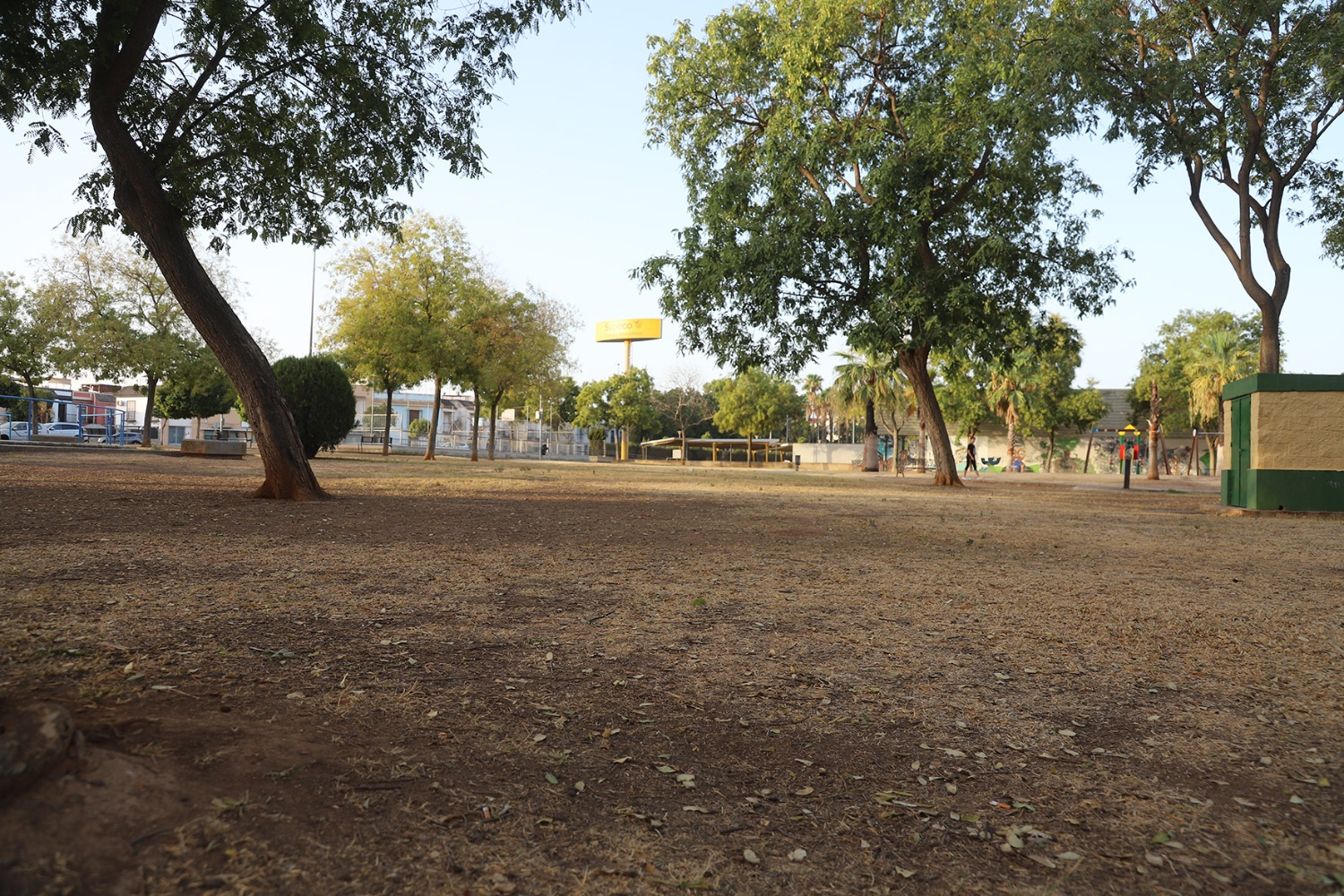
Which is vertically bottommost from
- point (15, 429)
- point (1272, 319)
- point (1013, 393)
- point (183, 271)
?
point (15, 429)

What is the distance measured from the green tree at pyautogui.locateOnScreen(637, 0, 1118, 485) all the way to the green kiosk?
612cm

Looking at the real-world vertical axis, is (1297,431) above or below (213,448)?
above

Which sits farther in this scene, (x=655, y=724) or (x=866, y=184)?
(x=866, y=184)

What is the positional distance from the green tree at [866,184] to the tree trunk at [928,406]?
92mm

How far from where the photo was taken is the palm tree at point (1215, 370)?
47062mm

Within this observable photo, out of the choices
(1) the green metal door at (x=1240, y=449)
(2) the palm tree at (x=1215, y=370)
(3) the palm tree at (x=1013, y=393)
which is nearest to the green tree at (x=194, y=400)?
(1) the green metal door at (x=1240, y=449)

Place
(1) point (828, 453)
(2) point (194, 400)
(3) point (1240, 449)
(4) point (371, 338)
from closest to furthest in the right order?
(3) point (1240, 449)
(4) point (371, 338)
(2) point (194, 400)
(1) point (828, 453)

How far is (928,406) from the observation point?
79.4ft

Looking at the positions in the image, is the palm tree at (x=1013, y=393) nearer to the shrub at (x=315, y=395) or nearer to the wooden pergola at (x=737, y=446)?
the wooden pergola at (x=737, y=446)

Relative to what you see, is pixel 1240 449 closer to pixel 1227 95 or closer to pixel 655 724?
pixel 1227 95

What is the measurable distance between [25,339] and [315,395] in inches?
964

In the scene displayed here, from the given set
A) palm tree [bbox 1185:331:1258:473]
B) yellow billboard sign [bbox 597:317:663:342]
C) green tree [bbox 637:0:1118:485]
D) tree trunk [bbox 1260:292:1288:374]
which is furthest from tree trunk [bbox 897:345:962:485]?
yellow billboard sign [bbox 597:317:663:342]

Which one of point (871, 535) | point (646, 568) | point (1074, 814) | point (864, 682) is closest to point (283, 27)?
point (646, 568)

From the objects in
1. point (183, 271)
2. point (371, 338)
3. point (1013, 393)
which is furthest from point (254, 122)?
point (1013, 393)
